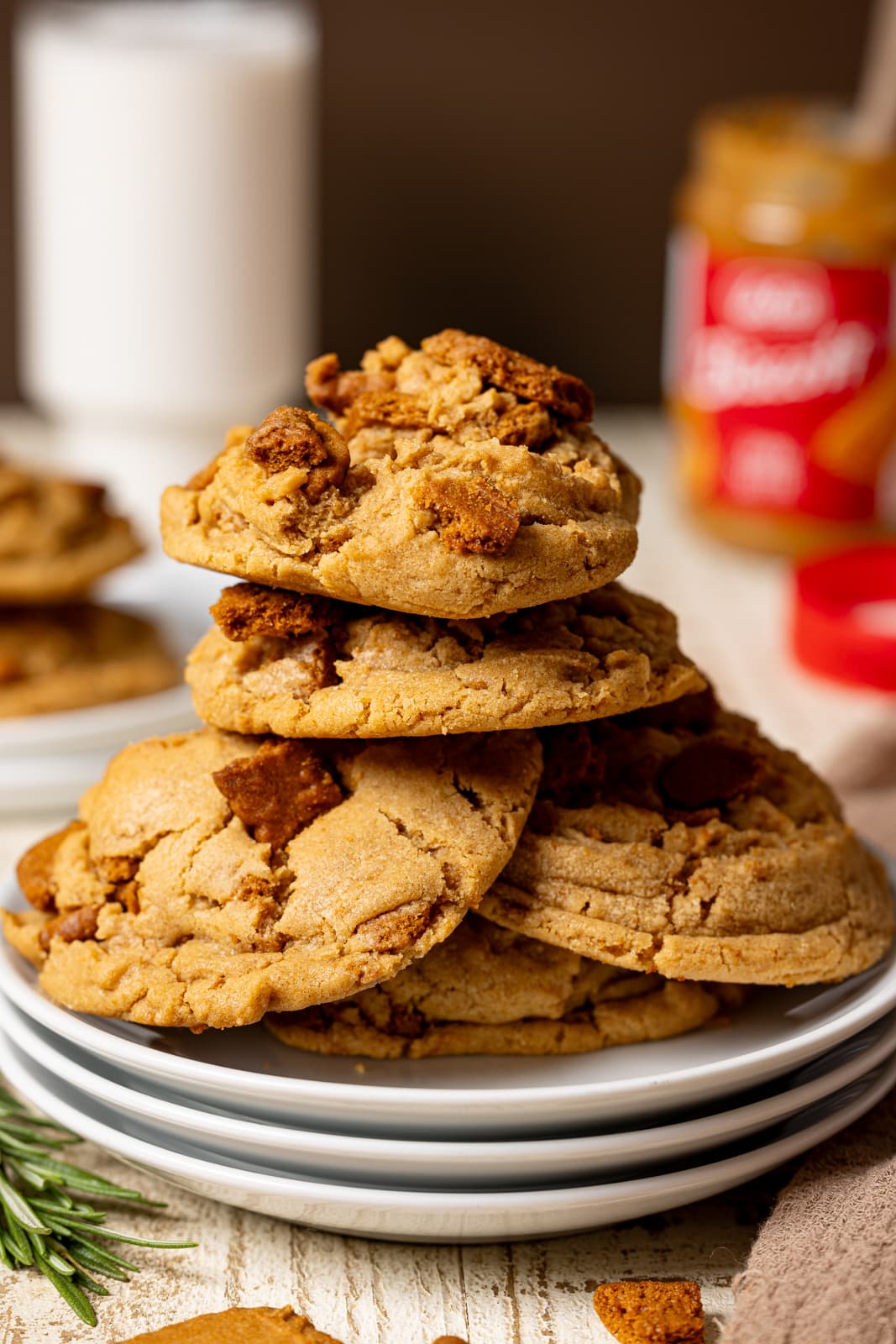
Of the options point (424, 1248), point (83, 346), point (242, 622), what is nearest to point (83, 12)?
point (83, 346)

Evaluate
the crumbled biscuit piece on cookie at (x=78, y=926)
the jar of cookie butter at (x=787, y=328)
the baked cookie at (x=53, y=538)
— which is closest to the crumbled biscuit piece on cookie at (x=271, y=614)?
the crumbled biscuit piece on cookie at (x=78, y=926)

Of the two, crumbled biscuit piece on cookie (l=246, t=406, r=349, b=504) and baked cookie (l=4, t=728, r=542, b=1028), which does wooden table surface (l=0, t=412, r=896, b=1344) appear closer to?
baked cookie (l=4, t=728, r=542, b=1028)

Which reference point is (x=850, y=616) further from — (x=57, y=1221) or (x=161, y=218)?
(x=57, y=1221)

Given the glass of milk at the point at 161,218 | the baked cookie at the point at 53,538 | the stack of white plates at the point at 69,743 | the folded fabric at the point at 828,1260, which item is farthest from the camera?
the glass of milk at the point at 161,218

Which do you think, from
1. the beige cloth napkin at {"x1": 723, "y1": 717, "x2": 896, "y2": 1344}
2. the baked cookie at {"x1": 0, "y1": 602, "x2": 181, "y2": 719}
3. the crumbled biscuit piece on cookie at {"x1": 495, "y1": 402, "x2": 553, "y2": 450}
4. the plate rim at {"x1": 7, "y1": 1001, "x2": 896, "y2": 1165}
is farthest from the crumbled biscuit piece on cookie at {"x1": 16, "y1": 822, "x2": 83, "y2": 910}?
the baked cookie at {"x1": 0, "y1": 602, "x2": 181, "y2": 719}

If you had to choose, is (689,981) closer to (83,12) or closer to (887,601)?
(887,601)

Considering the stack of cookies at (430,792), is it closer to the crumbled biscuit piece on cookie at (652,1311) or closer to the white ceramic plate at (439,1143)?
the white ceramic plate at (439,1143)

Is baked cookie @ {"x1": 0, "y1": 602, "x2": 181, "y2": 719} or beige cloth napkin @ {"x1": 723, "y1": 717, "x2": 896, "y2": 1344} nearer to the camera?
beige cloth napkin @ {"x1": 723, "y1": 717, "x2": 896, "y2": 1344}

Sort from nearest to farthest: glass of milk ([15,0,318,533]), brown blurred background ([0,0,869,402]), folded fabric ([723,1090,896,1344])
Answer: folded fabric ([723,1090,896,1344]), glass of milk ([15,0,318,533]), brown blurred background ([0,0,869,402])
